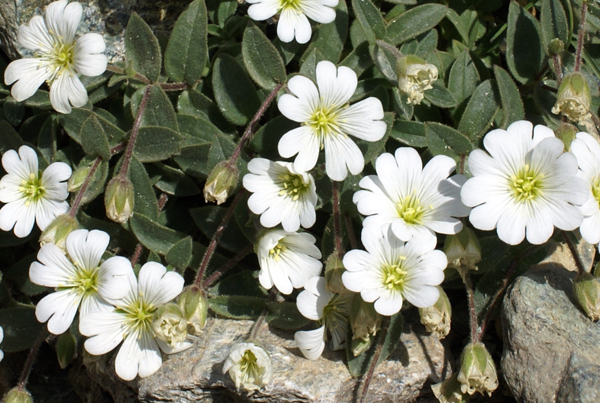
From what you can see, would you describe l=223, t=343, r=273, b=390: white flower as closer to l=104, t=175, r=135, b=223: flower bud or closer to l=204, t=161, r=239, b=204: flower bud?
l=204, t=161, r=239, b=204: flower bud

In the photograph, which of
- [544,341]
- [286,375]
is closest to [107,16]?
[286,375]

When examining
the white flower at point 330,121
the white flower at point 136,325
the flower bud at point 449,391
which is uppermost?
the white flower at point 330,121

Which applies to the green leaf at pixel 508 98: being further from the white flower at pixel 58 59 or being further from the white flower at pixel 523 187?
the white flower at pixel 58 59

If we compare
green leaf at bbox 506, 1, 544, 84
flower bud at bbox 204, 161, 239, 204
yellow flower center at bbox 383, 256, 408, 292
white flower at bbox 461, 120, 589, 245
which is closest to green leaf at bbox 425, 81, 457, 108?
green leaf at bbox 506, 1, 544, 84

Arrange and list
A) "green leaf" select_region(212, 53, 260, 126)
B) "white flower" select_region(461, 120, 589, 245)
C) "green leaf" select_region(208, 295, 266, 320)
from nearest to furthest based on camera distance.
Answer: "white flower" select_region(461, 120, 589, 245) → "green leaf" select_region(208, 295, 266, 320) → "green leaf" select_region(212, 53, 260, 126)

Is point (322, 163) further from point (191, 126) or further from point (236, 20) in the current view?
point (236, 20)

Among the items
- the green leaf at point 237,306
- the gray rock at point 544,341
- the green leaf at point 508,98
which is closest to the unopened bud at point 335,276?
the green leaf at point 237,306

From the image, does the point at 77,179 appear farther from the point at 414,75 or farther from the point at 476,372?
the point at 476,372
